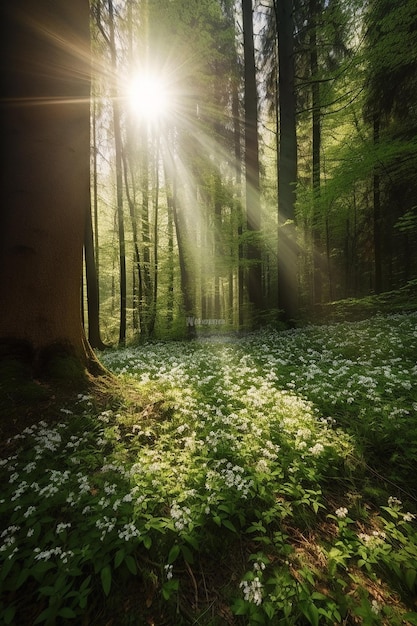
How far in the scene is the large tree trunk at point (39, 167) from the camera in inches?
150

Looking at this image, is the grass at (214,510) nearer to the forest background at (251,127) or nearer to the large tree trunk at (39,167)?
the large tree trunk at (39,167)

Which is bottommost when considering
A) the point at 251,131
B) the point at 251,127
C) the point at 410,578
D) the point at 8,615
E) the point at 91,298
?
the point at 410,578

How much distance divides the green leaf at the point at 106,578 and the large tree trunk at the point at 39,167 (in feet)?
9.21

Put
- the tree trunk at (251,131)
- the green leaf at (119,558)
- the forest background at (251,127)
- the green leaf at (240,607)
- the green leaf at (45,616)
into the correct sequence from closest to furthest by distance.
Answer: the green leaf at (45,616) → the green leaf at (240,607) → the green leaf at (119,558) → the forest background at (251,127) → the tree trunk at (251,131)

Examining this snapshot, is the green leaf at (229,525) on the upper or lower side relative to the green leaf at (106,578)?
upper

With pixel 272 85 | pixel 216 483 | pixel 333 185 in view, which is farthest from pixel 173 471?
pixel 272 85

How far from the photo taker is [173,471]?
2.84 metres

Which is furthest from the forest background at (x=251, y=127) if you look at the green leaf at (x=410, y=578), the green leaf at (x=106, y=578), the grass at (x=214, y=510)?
the green leaf at (x=106, y=578)

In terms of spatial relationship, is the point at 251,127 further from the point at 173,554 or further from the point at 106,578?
the point at 106,578

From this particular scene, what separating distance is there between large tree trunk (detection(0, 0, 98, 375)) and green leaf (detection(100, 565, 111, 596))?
281cm

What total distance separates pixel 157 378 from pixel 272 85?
53.0 feet

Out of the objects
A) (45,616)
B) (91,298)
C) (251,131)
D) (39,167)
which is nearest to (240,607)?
(45,616)

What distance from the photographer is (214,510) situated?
95.9 inches

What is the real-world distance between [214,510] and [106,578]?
89cm
